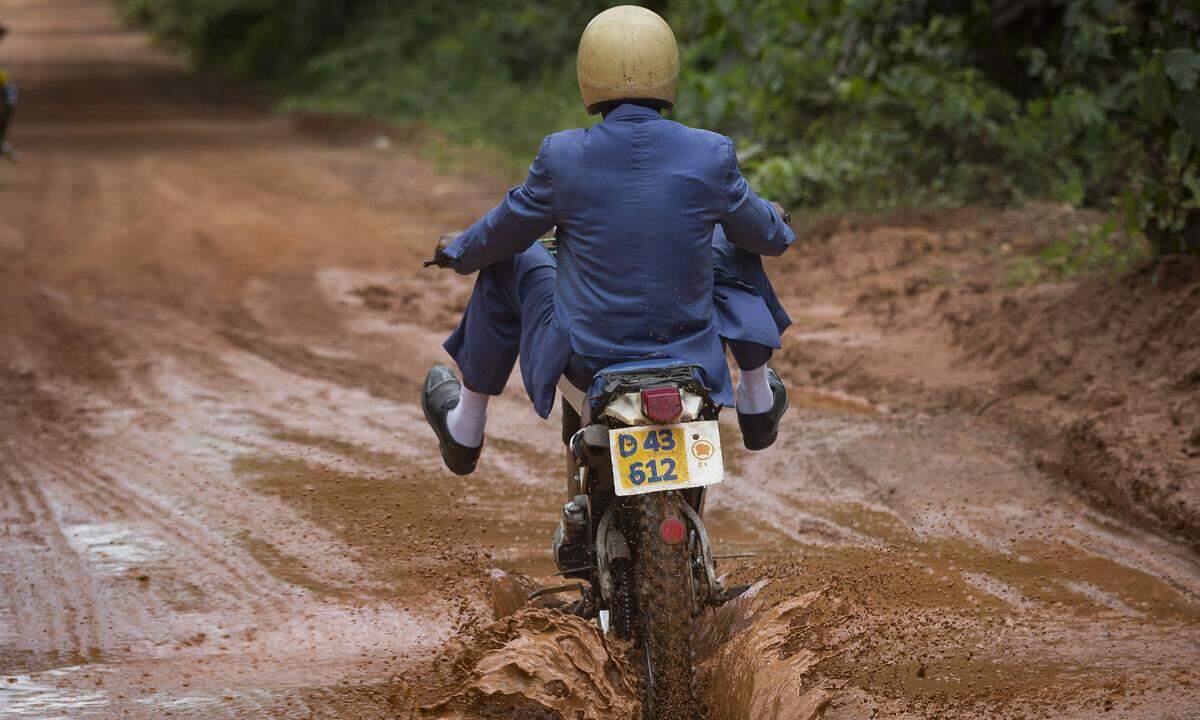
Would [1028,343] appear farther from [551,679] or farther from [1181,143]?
[551,679]

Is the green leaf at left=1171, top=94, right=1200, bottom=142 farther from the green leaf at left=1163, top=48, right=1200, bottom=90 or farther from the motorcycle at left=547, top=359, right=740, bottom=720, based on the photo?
the motorcycle at left=547, top=359, right=740, bottom=720

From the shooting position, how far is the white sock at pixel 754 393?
4.10 meters

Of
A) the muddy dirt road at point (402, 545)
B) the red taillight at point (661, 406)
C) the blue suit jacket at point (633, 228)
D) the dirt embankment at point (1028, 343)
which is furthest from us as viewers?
the dirt embankment at point (1028, 343)

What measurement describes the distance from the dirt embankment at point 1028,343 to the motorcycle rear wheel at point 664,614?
2.38 metres

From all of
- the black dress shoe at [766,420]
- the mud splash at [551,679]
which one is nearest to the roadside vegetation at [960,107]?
the black dress shoe at [766,420]

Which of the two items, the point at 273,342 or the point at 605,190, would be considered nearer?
the point at 605,190

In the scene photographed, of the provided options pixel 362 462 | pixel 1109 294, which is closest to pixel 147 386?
pixel 362 462

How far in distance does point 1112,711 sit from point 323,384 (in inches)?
181

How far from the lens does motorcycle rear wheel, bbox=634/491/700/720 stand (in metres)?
3.40

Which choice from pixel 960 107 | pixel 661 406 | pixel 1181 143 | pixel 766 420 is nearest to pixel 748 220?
pixel 661 406

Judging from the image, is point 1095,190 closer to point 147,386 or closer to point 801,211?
point 801,211

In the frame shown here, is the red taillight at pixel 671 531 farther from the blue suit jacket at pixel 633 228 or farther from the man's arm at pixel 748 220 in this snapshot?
the man's arm at pixel 748 220

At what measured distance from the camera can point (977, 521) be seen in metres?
5.14

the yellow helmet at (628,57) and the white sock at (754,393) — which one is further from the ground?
the yellow helmet at (628,57)
